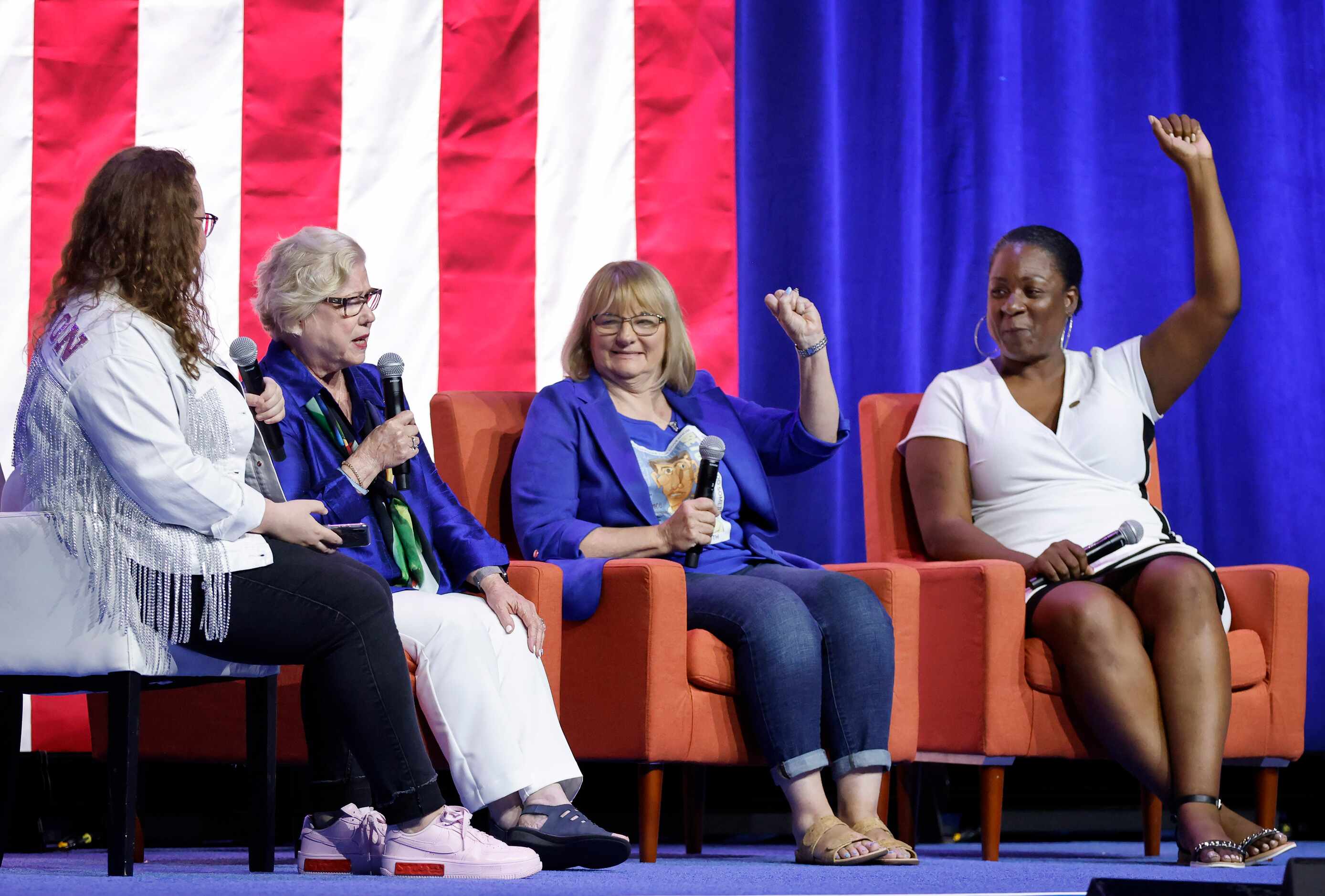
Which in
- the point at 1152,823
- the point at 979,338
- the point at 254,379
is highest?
the point at 979,338

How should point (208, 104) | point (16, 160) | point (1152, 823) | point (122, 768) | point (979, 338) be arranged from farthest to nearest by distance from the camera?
point (979, 338) → point (208, 104) → point (16, 160) → point (1152, 823) → point (122, 768)

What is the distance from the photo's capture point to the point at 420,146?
3.69 m

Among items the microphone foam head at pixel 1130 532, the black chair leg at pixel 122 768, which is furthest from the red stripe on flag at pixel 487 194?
the black chair leg at pixel 122 768

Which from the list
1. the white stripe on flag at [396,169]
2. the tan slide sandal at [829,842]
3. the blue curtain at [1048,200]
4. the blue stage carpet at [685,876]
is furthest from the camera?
the blue curtain at [1048,200]

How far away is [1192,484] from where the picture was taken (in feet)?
13.3

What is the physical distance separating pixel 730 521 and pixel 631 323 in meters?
0.44

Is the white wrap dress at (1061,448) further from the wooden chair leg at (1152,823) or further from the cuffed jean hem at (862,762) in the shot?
the cuffed jean hem at (862,762)

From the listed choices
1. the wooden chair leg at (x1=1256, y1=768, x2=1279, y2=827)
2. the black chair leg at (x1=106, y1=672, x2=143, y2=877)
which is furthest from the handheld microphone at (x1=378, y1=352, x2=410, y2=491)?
the wooden chair leg at (x1=1256, y1=768, x2=1279, y2=827)

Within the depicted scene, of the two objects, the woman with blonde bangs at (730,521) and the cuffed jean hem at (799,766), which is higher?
the woman with blonde bangs at (730,521)

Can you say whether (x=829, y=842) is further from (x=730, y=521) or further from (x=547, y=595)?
(x=730, y=521)

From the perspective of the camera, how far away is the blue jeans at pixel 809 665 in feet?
8.80

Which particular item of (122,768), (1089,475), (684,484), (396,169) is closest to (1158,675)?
(1089,475)

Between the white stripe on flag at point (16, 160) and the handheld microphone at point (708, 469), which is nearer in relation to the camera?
the handheld microphone at point (708, 469)

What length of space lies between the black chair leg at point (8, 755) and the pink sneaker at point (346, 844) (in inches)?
17.6
